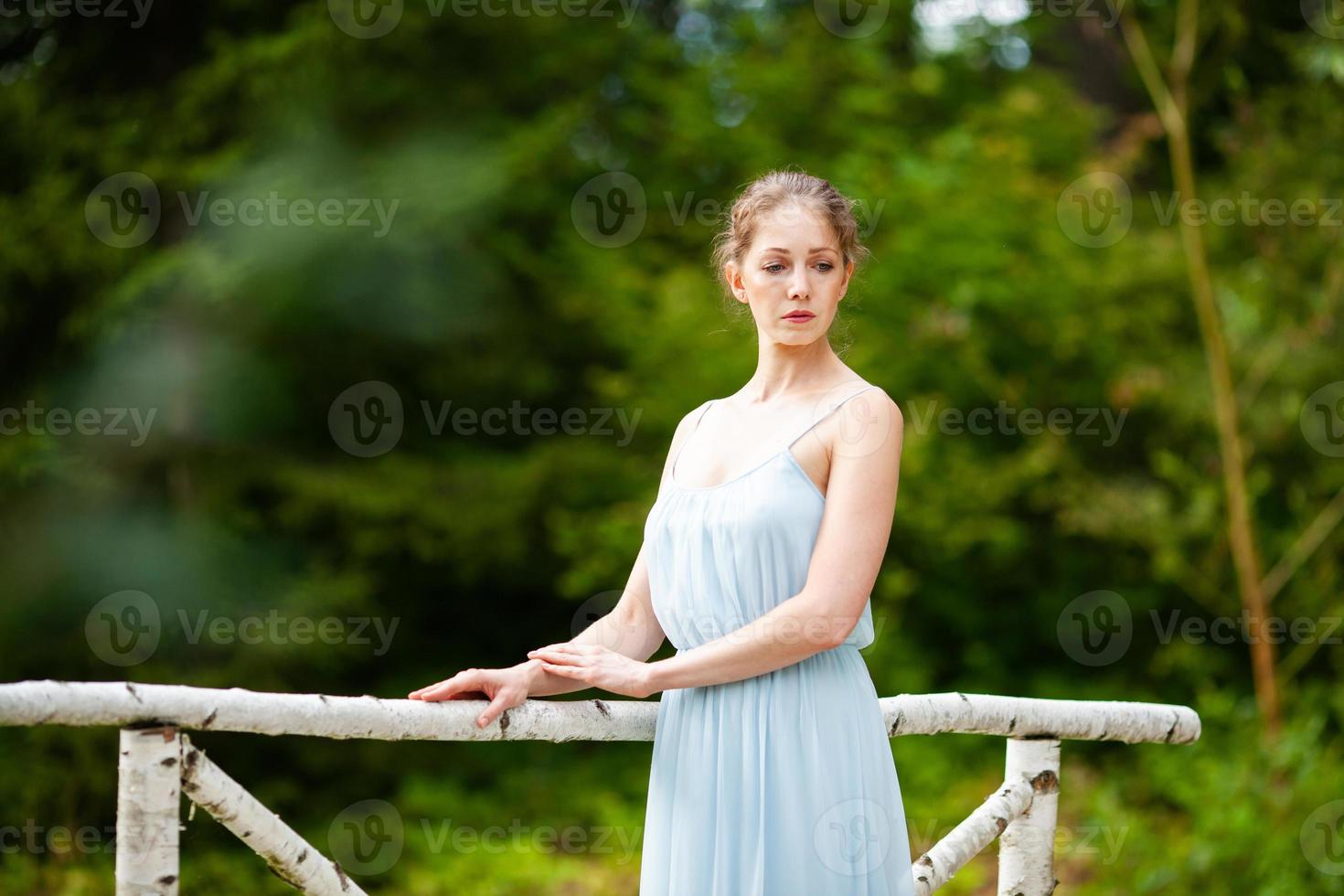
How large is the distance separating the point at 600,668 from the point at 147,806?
61 centimetres

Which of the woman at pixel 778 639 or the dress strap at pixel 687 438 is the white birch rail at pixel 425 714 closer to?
the woman at pixel 778 639

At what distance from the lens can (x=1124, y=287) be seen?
7.06m

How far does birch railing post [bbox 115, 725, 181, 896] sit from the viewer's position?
1474mm

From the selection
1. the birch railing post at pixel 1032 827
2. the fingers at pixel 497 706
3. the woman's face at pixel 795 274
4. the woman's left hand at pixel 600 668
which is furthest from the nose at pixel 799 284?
the birch railing post at pixel 1032 827

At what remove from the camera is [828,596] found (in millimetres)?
1679

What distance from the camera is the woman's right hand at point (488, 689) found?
1700mm

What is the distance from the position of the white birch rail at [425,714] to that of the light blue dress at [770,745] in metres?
0.14

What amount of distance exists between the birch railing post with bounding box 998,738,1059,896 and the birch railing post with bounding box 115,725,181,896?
1443 mm

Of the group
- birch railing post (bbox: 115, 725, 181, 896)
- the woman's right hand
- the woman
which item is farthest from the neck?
birch railing post (bbox: 115, 725, 181, 896)

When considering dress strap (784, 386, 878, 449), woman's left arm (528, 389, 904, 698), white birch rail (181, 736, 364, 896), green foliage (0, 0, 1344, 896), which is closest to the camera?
white birch rail (181, 736, 364, 896)

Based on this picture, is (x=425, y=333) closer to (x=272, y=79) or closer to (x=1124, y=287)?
(x=272, y=79)

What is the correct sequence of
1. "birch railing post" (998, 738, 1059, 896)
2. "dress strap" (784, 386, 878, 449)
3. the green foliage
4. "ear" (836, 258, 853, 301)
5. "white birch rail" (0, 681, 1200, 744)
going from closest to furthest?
1. "white birch rail" (0, 681, 1200, 744)
2. "dress strap" (784, 386, 878, 449)
3. "ear" (836, 258, 853, 301)
4. "birch railing post" (998, 738, 1059, 896)
5. the green foliage

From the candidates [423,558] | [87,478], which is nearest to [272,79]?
[87,478]

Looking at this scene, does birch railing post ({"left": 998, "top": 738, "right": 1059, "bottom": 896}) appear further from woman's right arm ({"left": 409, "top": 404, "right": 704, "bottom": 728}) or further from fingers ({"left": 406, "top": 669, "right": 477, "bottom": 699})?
fingers ({"left": 406, "top": 669, "right": 477, "bottom": 699})
